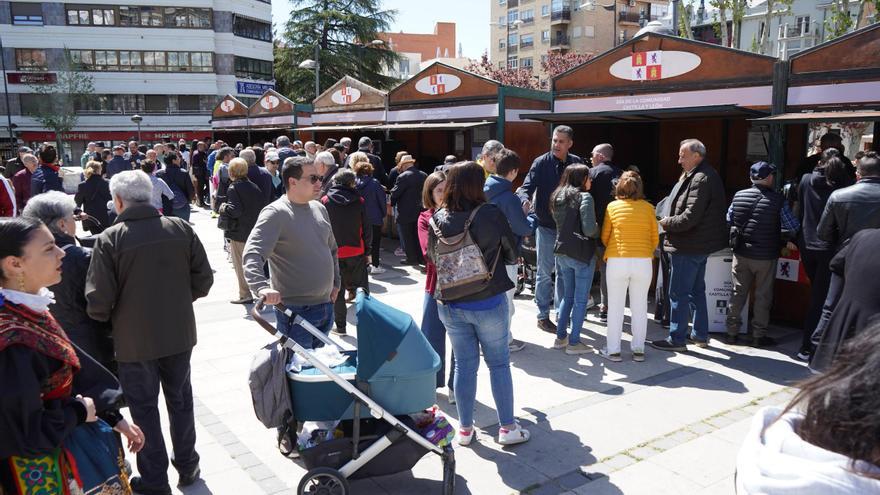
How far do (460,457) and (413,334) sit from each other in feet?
3.75

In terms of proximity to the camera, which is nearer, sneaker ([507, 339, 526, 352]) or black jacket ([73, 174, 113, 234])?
sneaker ([507, 339, 526, 352])

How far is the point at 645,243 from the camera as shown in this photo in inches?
222

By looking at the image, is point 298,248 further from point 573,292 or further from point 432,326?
point 573,292

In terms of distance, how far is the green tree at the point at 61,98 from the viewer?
41.7 m

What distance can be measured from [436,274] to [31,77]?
49233 mm

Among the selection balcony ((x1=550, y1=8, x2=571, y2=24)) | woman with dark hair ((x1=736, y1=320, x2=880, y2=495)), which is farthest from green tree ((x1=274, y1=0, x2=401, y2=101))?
woman with dark hair ((x1=736, y1=320, x2=880, y2=495))

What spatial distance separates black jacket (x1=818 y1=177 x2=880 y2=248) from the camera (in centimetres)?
516

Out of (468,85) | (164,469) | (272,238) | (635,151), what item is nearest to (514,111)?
(468,85)

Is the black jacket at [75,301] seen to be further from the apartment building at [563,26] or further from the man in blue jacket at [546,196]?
the apartment building at [563,26]

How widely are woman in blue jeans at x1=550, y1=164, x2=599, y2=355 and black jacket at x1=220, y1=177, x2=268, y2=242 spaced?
11.8ft

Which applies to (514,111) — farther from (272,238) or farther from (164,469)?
(164,469)

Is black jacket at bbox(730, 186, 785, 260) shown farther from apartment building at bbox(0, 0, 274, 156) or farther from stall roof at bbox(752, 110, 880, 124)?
apartment building at bbox(0, 0, 274, 156)

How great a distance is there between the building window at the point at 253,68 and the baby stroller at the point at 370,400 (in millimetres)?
48081

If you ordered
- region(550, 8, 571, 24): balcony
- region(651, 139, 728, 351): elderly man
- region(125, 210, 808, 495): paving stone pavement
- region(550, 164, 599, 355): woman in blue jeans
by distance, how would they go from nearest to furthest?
1. region(125, 210, 808, 495): paving stone pavement
2. region(550, 164, 599, 355): woman in blue jeans
3. region(651, 139, 728, 351): elderly man
4. region(550, 8, 571, 24): balcony
